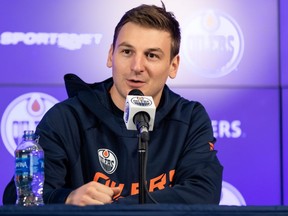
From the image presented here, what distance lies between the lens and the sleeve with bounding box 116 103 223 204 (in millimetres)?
2203

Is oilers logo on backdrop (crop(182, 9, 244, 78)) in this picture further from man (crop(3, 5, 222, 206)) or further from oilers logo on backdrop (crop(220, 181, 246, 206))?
man (crop(3, 5, 222, 206))

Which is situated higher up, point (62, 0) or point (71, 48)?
point (62, 0)

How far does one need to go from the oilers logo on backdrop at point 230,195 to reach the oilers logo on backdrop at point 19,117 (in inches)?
39.1

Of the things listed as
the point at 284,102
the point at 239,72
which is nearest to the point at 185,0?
the point at 239,72

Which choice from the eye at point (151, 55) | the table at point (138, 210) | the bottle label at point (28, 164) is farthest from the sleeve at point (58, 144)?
the table at point (138, 210)

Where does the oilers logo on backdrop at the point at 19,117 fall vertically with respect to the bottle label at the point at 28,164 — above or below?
above

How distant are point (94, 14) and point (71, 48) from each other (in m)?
0.21

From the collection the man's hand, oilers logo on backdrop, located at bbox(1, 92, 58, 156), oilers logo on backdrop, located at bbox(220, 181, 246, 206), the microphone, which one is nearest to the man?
the man's hand

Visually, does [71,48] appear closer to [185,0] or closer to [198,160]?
[185,0]

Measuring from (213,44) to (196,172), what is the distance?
119 centimetres

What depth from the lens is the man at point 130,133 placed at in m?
2.38

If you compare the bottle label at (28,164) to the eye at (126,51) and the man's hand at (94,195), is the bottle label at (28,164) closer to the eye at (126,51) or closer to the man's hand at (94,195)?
the man's hand at (94,195)

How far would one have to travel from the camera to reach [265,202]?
342 cm

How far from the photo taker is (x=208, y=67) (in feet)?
11.2
